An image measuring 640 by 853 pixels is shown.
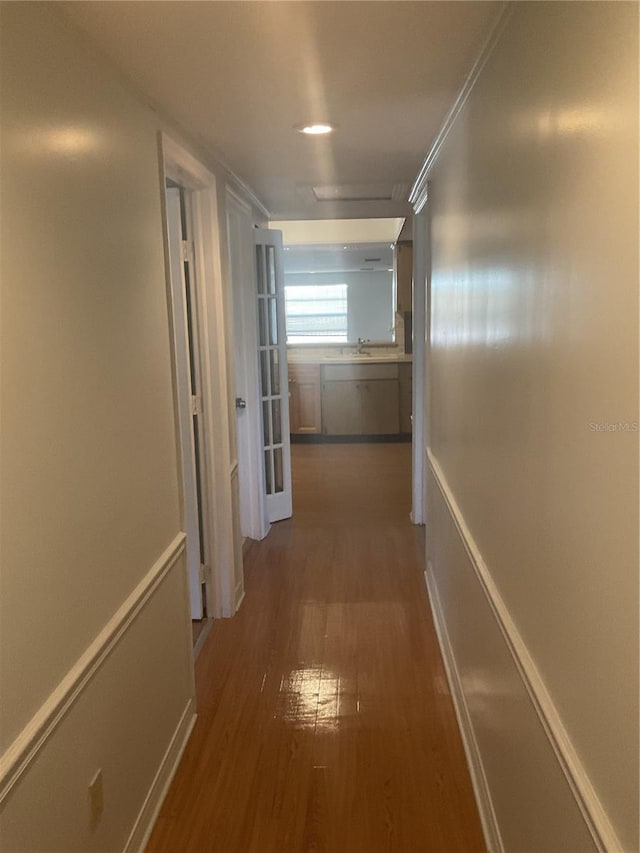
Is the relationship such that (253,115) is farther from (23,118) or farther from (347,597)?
(347,597)

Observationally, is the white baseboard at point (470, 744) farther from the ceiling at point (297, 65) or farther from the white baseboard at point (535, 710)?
the ceiling at point (297, 65)

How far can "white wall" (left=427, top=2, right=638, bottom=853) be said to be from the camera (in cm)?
96

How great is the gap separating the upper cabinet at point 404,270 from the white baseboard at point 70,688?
5.11m

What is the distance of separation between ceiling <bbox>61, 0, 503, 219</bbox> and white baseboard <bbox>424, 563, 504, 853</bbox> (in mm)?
2022

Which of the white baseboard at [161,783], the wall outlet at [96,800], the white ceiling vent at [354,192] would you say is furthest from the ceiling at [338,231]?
the wall outlet at [96,800]

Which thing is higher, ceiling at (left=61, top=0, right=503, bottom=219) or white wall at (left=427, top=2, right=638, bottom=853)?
ceiling at (left=61, top=0, right=503, bottom=219)

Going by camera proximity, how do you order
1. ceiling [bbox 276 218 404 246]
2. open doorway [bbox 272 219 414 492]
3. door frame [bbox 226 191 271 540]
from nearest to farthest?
door frame [bbox 226 191 271 540] < ceiling [bbox 276 218 404 246] < open doorway [bbox 272 219 414 492]

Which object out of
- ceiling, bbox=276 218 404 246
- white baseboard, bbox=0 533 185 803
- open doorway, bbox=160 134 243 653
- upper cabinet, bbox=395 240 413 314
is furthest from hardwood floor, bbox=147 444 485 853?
ceiling, bbox=276 218 404 246

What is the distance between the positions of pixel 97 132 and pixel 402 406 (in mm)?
5836

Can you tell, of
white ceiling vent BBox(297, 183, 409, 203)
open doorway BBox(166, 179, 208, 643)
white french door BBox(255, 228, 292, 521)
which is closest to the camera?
open doorway BBox(166, 179, 208, 643)

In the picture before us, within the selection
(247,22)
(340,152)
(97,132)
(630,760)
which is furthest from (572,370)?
(340,152)

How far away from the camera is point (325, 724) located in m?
2.54

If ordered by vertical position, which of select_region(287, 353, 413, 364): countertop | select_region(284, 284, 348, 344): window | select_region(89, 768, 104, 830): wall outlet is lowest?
select_region(89, 768, 104, 830): wall outlet

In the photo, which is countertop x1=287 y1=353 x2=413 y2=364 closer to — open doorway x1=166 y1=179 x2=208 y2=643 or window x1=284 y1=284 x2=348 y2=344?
window x1=284 y1=284 x2=348 y2=344
